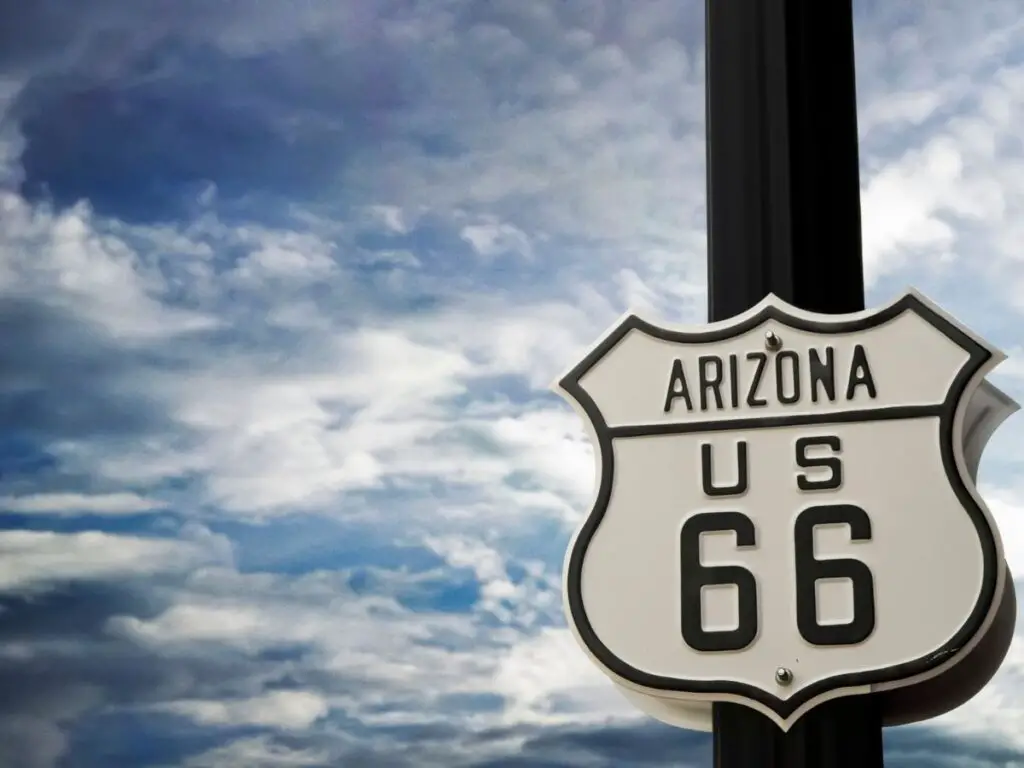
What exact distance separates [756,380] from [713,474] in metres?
0.08

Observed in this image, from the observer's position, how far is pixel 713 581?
984 millimetres

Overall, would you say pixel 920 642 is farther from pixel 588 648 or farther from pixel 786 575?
pixel 588 648

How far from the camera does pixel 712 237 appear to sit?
1.06 m

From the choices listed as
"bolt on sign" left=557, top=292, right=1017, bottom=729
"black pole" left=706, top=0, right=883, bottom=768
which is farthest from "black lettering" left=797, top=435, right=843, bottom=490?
"black pole" left=706, top=0, right=883, bottom=768

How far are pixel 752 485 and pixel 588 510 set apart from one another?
5.0 inches

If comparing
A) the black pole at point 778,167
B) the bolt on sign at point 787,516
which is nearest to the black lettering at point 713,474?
the bolt on sign at point 787,516

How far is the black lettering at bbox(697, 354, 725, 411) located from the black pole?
0.14 feet

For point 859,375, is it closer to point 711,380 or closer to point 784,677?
point 711,380

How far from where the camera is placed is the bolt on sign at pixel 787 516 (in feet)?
3.09

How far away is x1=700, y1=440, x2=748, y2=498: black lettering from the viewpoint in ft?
3.27

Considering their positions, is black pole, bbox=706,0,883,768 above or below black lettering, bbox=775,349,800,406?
above

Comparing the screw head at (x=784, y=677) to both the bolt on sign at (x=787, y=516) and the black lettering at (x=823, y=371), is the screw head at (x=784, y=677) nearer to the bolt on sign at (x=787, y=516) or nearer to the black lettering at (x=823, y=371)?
the bolt on sign at (x=787, y=516)

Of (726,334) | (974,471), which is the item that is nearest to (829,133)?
(726,334)

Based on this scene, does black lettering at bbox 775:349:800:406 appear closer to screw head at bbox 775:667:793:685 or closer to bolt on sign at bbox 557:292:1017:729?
bolt on sign at bbox 557:292:1017:729
